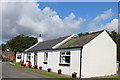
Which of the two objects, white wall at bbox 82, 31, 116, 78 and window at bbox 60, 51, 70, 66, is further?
window at bbox 60, 51, 70, 66

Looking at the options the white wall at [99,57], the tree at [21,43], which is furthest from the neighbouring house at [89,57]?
the tree at [21,43]

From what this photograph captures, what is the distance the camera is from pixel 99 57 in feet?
57.4

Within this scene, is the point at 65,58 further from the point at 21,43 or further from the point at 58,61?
the point at 21,43

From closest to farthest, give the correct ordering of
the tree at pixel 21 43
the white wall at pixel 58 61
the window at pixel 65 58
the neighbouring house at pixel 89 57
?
the neighbouring house at pixel 89 57 < the white wall at pixel 58 61 < the window at pixel 65 58 < the tree at pixel 21 43

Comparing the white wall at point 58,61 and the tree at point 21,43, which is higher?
the tree at point 21,43

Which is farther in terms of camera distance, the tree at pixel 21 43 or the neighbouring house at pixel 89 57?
the tree at pixel 21 43

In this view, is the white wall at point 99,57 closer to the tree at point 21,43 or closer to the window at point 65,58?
the window at point 65,58

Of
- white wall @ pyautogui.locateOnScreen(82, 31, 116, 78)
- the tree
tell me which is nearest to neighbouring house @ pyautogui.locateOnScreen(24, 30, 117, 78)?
white wall @ pyautogui.locateOnScreen(82, 31, 116, 78)

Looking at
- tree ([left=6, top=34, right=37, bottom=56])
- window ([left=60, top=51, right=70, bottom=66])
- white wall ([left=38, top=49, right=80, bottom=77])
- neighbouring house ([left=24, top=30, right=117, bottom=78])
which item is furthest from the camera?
tree ([left=6, top=34, right=37, bottom=56])

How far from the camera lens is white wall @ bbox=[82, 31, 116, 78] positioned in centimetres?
1666

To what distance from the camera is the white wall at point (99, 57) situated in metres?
16.7

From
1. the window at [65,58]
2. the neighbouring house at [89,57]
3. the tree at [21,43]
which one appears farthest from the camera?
the tree at [21,43]

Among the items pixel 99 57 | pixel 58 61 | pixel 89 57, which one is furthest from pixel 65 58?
pixel 99 57

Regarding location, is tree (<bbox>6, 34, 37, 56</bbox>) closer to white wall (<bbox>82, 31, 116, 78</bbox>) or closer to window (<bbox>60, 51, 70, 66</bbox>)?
window (<bbox>60, 51, 70, 66</bbox>)
